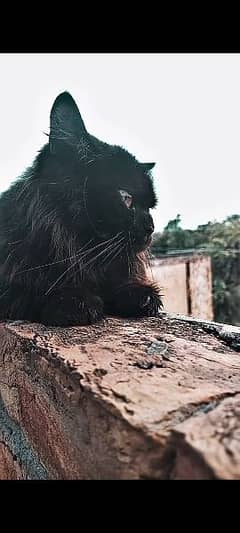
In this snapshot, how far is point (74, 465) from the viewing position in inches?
23.2

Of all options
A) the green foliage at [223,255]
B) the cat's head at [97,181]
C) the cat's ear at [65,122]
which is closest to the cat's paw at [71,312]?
the cat's head at [97,181]

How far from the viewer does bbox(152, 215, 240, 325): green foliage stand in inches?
255

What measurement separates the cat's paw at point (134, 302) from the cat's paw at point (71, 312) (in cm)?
12

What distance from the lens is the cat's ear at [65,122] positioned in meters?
1.25

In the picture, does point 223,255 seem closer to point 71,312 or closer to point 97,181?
point 97,181

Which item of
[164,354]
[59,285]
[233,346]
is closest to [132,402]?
[164,354]

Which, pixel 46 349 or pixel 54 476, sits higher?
pixel 46 349

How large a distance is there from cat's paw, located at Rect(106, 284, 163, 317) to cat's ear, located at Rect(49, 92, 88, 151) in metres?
0.48

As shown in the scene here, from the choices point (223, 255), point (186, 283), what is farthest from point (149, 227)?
point (223, 255)

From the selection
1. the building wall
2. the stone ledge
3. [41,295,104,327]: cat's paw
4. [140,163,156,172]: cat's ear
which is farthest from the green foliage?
the stone ledge

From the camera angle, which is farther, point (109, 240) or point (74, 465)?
point (109, 240)

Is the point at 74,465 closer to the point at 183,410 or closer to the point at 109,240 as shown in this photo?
the point at 183,410

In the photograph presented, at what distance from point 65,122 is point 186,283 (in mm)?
3845
